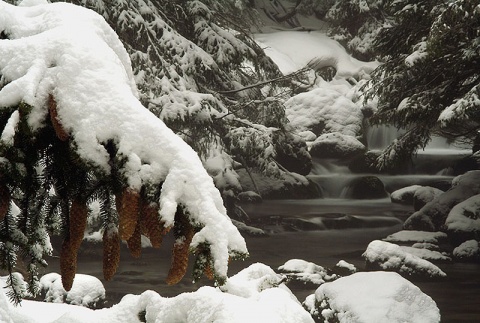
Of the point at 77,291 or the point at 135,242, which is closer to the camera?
the point at 135,242

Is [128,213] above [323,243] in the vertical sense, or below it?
above

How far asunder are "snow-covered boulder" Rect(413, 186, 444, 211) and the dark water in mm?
455

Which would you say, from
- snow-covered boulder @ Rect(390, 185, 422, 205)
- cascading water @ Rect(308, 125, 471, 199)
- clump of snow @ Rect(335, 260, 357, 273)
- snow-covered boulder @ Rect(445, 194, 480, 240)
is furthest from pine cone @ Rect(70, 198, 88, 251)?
Answer: cascading water @ Rect(308, 125, 471, 199)

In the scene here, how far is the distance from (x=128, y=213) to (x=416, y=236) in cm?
1233

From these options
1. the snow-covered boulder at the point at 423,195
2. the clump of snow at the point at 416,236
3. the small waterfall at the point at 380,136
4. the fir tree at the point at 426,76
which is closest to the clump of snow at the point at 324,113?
the small waterfall at the point at 380,136

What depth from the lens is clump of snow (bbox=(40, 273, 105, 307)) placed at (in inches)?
314

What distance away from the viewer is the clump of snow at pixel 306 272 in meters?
9.94

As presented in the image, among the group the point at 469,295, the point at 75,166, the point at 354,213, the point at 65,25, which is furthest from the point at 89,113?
the point at 354,213

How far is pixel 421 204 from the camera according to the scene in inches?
592

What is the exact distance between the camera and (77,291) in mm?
8219

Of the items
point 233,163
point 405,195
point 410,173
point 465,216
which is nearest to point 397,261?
point 465,216

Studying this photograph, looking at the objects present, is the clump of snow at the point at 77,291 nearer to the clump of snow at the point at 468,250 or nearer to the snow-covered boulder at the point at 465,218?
the clump of snow at the point at 468,250

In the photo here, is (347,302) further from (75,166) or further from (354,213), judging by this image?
(354,213)

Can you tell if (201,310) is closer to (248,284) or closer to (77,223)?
(248,284)
